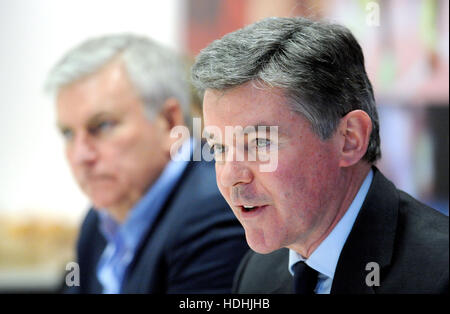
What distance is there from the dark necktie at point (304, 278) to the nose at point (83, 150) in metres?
0.53

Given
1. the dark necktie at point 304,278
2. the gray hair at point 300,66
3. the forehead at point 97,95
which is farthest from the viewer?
the forehead at point 97,95

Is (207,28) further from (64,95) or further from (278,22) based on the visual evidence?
(278,22)

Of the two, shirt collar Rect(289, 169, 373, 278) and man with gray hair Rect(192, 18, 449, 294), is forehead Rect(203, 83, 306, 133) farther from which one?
shirt collar Rect(289, 169, 373, 278)

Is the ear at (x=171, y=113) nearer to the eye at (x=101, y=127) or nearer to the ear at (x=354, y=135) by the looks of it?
the eye at (x=101, y=127)

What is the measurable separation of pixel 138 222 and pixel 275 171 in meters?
0.53

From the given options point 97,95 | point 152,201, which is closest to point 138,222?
point 152,201

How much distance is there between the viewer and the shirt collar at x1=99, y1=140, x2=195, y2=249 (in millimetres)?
1253

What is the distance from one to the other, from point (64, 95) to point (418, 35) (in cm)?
67

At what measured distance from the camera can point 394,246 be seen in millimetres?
834

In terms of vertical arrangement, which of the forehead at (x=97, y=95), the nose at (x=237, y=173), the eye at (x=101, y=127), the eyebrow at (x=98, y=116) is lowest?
the nose at (x=237, y=173)

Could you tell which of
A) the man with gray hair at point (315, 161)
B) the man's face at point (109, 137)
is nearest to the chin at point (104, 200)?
the man's face at point (109, 137)

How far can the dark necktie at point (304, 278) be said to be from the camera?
34.7 inches

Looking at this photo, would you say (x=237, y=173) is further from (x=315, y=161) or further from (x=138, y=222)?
(x=138, y=222)

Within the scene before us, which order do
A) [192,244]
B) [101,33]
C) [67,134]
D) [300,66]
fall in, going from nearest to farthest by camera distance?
[300,66]
[192,244]
[67,134]
[101,33]
